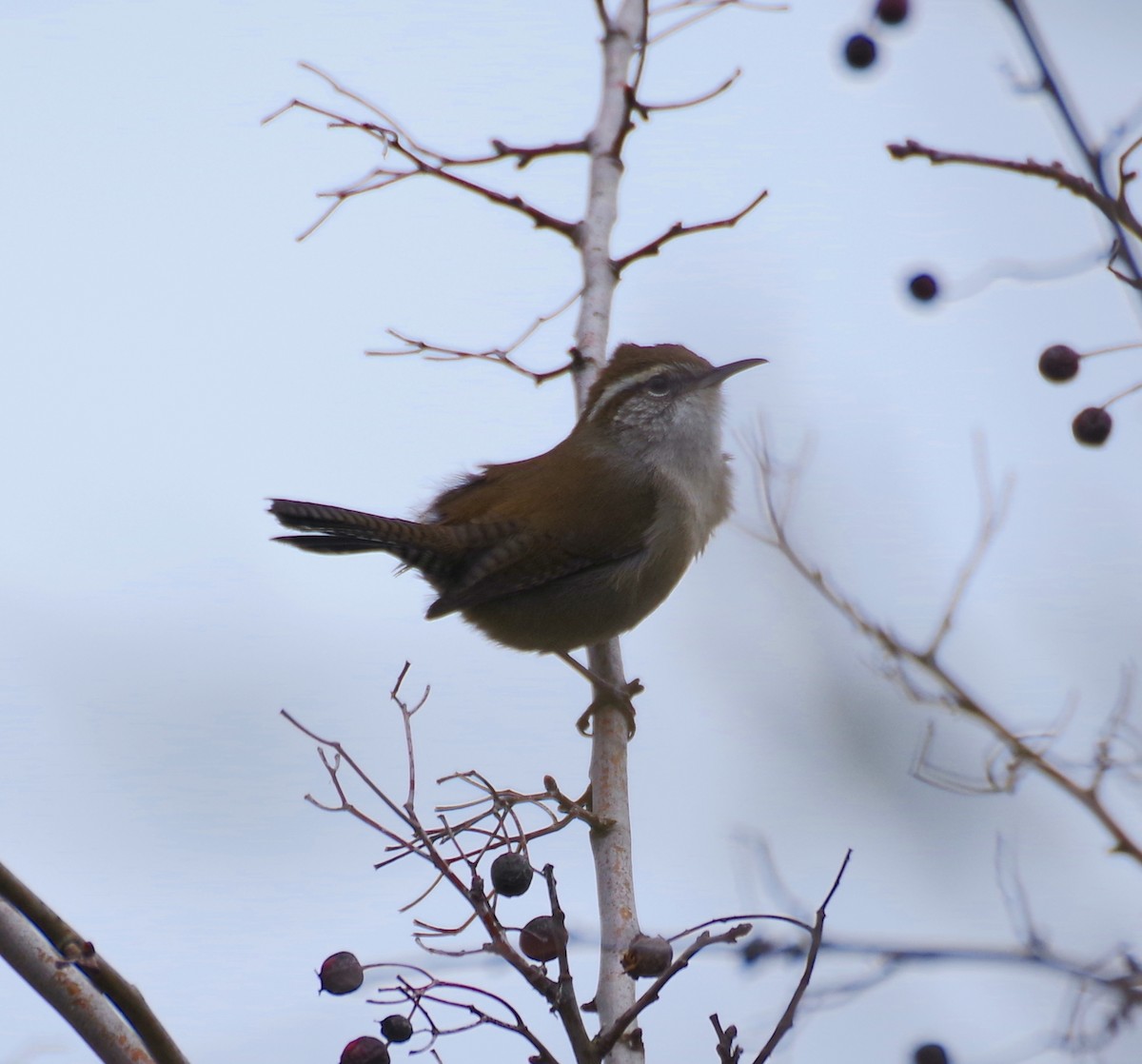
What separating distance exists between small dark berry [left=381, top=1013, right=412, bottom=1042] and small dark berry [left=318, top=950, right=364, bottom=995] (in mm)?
197

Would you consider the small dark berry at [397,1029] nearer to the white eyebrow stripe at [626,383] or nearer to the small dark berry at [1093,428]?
the small dark berry at [1093,428]

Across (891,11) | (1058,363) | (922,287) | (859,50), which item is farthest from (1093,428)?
(859,50)

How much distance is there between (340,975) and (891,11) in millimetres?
3314

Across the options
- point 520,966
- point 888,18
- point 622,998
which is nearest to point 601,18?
point 888,18

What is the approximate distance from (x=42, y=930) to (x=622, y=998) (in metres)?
1.28

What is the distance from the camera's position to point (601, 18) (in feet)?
15.8

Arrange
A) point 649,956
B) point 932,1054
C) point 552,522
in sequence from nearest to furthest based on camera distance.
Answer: point 649,956 < point 932,1054 < point 552,522

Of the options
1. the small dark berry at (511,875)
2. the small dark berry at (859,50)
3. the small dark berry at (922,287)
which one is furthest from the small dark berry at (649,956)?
the small dark berry at (859,50)

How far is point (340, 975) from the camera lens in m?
2.56

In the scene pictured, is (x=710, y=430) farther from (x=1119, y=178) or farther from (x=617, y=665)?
(x=1119, y=178)

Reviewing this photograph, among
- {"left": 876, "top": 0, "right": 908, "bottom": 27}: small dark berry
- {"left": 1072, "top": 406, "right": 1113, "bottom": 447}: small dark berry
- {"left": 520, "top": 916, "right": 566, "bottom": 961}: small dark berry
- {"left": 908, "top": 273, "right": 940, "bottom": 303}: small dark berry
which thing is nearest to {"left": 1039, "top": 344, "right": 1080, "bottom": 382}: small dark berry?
{"left": 1072, "top": 406, "right": 1113, "bottom": 447}: small dark berry

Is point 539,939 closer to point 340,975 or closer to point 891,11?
point 340,975

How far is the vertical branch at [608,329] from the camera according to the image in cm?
293

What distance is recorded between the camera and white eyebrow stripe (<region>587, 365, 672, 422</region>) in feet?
14.7
